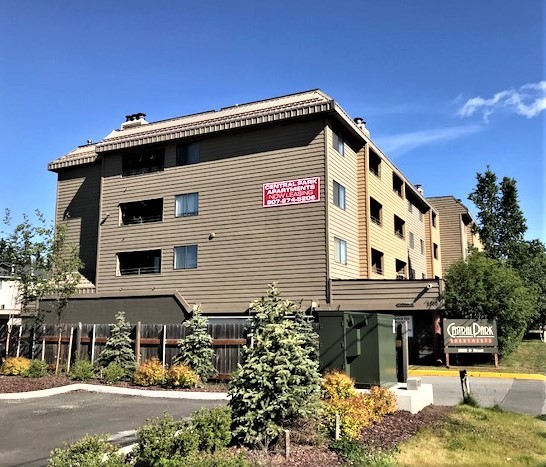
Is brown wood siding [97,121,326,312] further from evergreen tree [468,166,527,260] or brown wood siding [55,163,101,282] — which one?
evergreen tree [468,166,527,260]

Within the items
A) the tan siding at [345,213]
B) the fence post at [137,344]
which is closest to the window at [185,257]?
the tan siding at [345,213]

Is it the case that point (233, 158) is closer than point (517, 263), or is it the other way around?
point (233, 158)

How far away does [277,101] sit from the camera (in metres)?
26.6

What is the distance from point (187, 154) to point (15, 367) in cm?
1317

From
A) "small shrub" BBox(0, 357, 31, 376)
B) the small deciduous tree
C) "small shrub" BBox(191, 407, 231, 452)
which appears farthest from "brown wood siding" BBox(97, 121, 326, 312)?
"small shrub" BBox(191, 407, 231, 452)

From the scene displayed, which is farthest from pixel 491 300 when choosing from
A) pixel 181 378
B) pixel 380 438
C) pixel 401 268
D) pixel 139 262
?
pixel 380 438

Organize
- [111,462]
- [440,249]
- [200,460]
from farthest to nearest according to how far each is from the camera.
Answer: [440,249], [200,460], [111,462]

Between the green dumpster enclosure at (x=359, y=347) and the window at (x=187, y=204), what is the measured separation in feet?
46.9

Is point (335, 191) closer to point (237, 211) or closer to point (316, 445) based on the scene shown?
point (237, 211)

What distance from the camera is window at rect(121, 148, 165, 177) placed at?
92.5 feet

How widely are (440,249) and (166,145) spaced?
33.2 metres

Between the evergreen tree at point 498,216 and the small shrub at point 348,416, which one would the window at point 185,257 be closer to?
the small shrub at point 348,416

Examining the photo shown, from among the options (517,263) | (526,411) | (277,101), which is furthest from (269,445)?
(517,263)

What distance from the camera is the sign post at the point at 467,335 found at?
2347 centimetres
